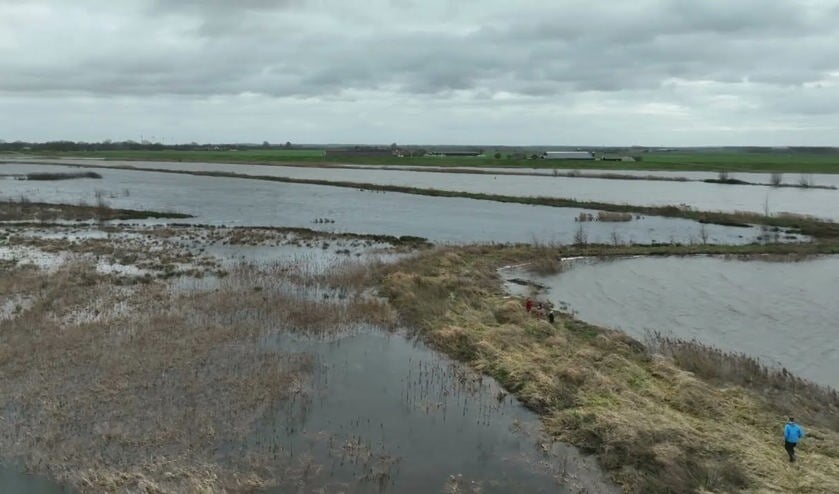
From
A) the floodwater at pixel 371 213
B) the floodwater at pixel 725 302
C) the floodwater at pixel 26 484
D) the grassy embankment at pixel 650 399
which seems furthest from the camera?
the floodwater at pixel 371 213

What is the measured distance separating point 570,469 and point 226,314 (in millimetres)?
12997

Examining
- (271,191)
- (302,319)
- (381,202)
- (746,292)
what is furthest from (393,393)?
(271,191)

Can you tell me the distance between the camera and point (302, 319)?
1961cm

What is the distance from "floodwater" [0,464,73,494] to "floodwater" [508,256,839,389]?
16663 mm

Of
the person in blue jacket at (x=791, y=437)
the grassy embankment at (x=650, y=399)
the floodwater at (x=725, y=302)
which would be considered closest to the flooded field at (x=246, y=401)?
the grassy embankment at (x=650, y=399)

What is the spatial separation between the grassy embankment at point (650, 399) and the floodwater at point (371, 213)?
21618 mm

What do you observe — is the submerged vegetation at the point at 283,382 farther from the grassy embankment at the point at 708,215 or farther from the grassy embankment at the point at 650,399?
the grassy embankment at the point at 708,215

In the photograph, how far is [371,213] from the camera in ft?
185

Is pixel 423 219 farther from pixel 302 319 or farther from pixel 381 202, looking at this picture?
pixel 302 319

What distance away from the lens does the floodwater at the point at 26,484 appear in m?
9.72

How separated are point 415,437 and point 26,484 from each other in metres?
6.79

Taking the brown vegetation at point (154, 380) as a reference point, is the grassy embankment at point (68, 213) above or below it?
above

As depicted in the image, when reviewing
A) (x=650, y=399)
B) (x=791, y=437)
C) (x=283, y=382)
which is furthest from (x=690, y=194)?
(x=283, y=382)

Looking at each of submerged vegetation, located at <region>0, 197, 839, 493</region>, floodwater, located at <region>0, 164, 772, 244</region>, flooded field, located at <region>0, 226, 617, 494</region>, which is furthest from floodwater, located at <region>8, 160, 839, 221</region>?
flooded field, located at <region>0, 226, 617, 494</region>
